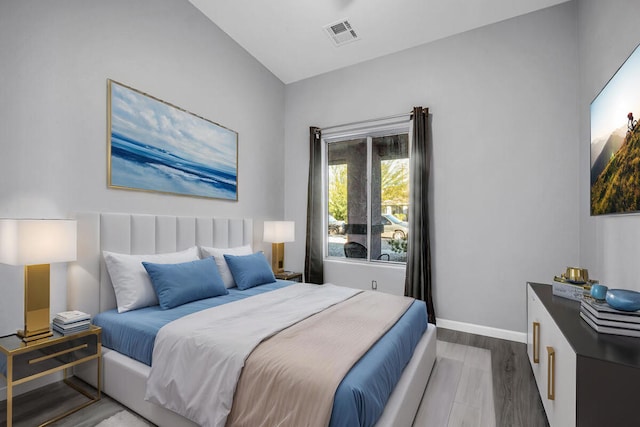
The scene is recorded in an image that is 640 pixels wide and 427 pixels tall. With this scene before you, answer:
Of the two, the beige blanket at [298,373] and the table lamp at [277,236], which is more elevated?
the table lamp at [277,236]

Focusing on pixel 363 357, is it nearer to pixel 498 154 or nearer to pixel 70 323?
pixel 70 323

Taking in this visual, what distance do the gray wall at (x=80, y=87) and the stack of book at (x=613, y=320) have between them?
10.2ft

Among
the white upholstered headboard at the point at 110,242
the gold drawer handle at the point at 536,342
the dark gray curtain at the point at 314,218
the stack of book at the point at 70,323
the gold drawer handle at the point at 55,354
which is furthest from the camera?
the dark gray curtain at the point at 314,218

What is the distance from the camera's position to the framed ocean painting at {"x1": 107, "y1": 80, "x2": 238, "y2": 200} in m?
2.47

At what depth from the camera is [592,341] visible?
1.31m

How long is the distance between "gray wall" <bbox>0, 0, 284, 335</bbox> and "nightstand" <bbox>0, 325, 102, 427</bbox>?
1.28ft

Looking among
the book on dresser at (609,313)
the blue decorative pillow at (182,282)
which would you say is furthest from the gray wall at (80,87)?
the book on dresser at (609,313)

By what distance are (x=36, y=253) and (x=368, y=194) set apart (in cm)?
325

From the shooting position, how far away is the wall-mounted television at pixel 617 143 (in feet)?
5.23

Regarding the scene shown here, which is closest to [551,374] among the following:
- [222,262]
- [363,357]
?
[363,357]

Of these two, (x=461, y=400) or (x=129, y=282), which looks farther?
(x=129, y=282)

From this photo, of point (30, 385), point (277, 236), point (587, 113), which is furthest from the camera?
point (277, 236)

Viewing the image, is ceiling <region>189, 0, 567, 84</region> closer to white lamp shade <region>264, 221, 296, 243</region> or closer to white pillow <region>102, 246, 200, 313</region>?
white lamp shade <region>264, 221, 296, 243</region>

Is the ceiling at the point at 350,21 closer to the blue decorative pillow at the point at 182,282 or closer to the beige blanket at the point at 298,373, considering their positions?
the blue decorative pillow at the point at 182,282
